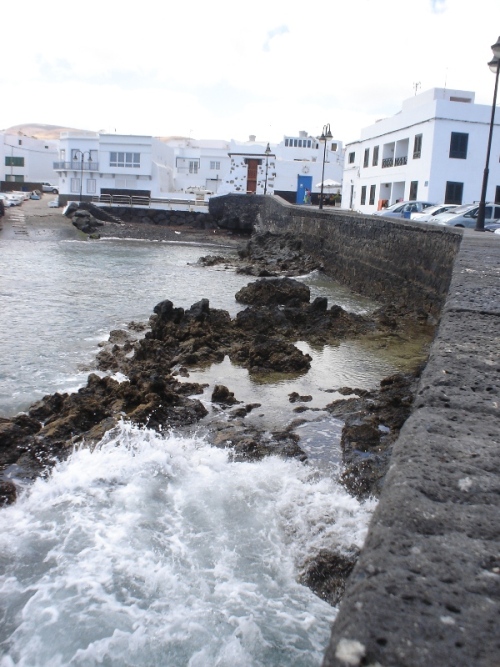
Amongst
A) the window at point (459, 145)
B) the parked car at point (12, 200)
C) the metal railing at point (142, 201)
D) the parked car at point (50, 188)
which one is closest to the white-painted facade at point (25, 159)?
the parked car at point (50, 188)

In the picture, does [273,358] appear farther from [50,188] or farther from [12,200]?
[50,188]

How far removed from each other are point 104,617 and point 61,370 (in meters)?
5.72

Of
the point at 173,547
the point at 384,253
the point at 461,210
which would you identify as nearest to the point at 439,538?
the point at 173,547

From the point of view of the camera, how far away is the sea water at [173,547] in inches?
140

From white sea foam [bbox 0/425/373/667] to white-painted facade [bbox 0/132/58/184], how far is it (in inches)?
3154

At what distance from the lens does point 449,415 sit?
9.90 feet

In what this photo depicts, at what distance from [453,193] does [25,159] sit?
64.4 metres

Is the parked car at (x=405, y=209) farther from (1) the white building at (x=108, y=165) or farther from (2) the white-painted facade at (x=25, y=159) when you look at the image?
(2) the white-painted facade at (x=25, y=159)

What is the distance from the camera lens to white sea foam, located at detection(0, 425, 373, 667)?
355 cm

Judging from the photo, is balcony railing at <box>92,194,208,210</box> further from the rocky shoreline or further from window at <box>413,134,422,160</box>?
the rocky shoreline

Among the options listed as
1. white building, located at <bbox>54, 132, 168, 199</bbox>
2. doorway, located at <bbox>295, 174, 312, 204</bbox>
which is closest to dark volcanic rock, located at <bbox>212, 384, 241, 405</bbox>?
white building, located at <bbox>54, 132, 168, 199</bbox>

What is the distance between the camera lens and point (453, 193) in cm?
3127

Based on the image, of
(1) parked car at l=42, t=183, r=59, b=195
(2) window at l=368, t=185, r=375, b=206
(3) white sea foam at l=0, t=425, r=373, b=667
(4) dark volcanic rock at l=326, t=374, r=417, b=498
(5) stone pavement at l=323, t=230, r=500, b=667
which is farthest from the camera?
(1) parked car at l=42, t=183, r=59, b=195

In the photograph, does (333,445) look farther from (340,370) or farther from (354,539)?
(340,370)
